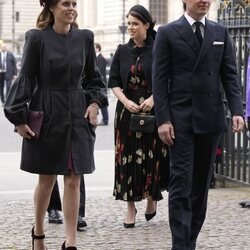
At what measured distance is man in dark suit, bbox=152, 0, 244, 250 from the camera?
5977 mm

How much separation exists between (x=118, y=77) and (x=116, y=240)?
1.50m

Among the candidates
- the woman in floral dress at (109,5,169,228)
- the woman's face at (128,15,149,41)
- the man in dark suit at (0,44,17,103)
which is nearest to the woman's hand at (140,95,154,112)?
the woman in floral dress at (109,5,169,228)

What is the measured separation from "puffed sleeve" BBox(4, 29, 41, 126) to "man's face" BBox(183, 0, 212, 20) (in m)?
1.04

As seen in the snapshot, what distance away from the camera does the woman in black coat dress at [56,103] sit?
6.11 m

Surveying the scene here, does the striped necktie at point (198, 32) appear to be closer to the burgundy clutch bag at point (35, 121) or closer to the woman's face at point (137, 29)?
the burgundy clutch bag at point (35, 121)

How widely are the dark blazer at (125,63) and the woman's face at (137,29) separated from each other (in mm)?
87

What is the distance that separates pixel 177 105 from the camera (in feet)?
19.7

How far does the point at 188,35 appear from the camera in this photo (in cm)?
600

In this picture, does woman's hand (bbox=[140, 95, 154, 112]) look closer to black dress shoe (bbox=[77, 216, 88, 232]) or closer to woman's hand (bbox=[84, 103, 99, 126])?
black dress shoe (bbox=[77, 216, 88, 232])

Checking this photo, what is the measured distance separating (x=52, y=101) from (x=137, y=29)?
1.79 meters

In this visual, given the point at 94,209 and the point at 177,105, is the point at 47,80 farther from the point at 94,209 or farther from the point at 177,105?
Result: the point at 94,209

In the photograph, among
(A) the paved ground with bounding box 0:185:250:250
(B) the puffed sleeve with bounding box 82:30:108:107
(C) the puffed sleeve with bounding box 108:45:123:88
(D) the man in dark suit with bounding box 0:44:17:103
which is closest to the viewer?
(B) the puffed sleeve with bounding box 82:30:108:107

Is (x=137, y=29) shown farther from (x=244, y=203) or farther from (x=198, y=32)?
(x=244, y=203)

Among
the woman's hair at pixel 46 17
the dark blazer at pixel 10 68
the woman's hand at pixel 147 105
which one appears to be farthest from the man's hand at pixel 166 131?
the dark blazer at pixel 10 68
